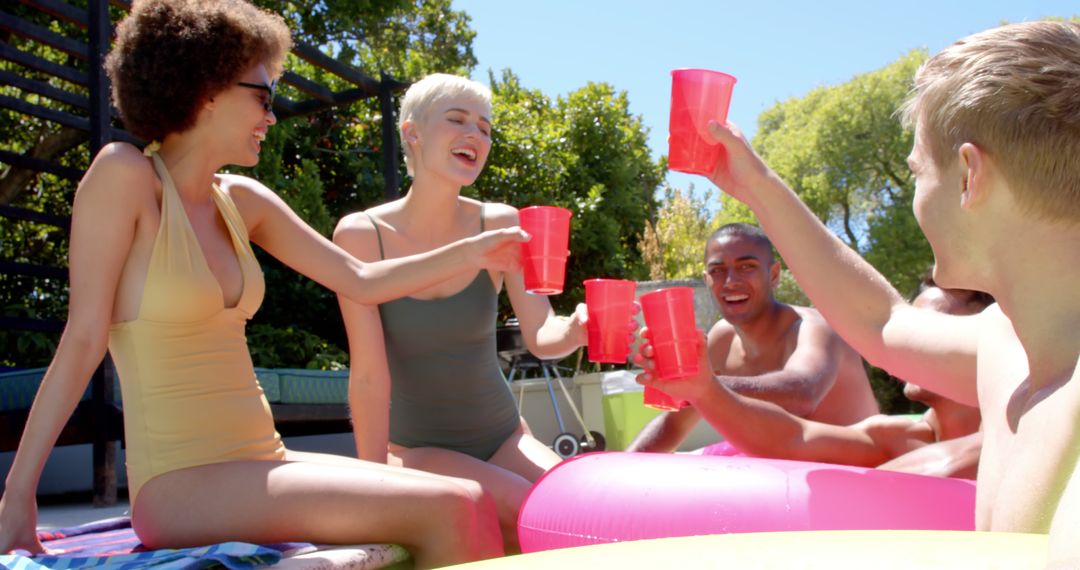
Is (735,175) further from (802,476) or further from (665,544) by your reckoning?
(665,544)

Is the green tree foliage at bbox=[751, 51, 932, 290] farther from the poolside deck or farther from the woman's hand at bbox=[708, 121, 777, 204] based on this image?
the woman's hand at bbox=[708, 121, 777, 204]

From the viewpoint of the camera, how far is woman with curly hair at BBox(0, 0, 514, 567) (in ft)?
6.40

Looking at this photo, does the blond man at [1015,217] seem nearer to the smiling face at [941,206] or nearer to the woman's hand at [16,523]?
the smiling face at [941,206]

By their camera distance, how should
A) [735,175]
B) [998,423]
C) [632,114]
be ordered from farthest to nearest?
[632,114], [735,175], [998,423]

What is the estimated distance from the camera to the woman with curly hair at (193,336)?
195cm

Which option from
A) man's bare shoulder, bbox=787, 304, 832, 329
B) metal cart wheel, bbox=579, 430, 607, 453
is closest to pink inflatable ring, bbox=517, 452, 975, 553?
man's bare shoulder, bbox=787, 304, 832, 329

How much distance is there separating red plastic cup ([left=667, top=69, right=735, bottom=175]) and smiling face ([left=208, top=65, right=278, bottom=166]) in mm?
1043

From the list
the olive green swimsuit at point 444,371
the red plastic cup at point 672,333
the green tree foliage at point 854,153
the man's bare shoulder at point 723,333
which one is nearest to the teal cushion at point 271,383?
the man's bare shoulder at point 723,333

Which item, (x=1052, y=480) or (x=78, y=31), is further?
(x=78, y=31)

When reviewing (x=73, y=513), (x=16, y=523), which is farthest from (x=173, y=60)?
(x=73, y=513)

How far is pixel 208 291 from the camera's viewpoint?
214 centimetres

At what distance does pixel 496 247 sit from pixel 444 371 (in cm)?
64

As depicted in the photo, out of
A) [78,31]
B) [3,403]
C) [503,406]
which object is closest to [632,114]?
[78,31]

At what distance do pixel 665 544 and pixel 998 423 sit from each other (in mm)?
940
